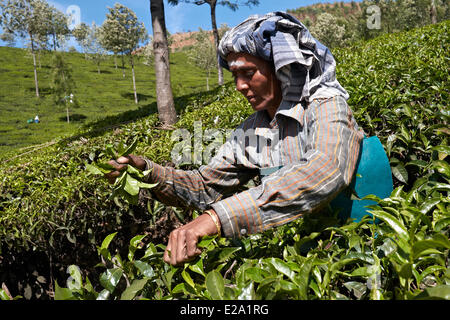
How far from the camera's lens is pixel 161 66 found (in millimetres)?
5430

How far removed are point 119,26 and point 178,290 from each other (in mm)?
33648

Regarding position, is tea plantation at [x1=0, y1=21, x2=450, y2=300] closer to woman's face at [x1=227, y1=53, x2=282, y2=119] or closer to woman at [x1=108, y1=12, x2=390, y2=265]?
woman at [x1=108, y1=12, x2=390, y2=265]

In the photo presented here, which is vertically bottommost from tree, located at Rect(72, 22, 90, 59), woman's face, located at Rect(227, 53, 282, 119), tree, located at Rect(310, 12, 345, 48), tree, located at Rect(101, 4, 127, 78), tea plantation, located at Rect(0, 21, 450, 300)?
tea plantation, located at Rect(0, 21, 450, 300)

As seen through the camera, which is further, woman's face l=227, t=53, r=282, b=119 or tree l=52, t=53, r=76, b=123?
tree l=52, t=53, r=76, b=123

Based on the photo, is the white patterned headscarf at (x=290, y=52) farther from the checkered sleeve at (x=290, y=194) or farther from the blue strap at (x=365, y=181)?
the checkered sleeve at (x=290, y=194)

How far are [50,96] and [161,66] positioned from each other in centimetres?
3223

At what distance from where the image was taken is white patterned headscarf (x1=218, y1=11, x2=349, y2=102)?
4.92 ft

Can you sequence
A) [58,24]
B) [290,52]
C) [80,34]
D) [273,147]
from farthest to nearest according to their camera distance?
[80,34] < [58,24] < [273,147] < [290,52]

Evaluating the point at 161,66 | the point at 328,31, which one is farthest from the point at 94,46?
the point at 161,66

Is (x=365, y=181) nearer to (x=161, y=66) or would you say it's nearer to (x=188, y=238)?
(x=188, y=238)

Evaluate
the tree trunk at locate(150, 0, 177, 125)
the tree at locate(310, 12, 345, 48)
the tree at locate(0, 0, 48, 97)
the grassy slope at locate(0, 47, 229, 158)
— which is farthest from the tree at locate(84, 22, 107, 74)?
the tree trunk at locate(150, 0, 177, 125)

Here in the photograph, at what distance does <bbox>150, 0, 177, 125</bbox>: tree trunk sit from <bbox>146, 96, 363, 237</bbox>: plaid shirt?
138 inches

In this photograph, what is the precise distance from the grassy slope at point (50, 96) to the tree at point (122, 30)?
5431 mm

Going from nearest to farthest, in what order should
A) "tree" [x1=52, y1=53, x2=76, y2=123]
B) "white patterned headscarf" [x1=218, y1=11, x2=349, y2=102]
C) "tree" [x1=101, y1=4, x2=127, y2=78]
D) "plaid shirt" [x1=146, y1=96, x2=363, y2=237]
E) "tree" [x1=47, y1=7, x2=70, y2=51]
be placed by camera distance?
"plaid shirt" [x1=146, y1=96, x2=363, y2=237], "white patterned headscarf" [x1=218, y1=11, x2=349, y2=102], "tree" [x1=52, y1=53, x2=76, y2=123], "tree" [x1=101, y1=4, x2=127, y2=78], "tree" [x1=47, y1=7, x2=70, y2=51]
